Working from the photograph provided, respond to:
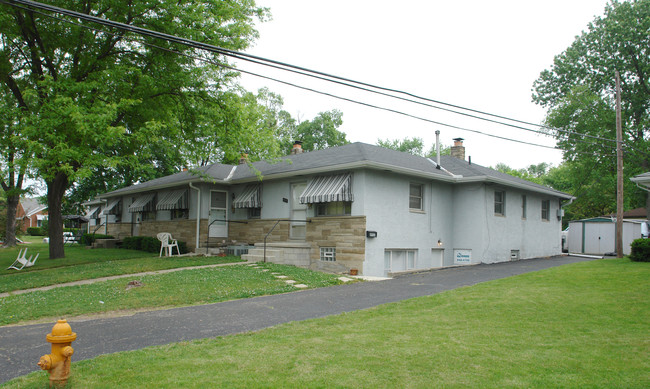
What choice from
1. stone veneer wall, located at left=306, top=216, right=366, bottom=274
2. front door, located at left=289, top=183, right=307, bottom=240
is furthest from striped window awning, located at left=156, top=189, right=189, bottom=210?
stone veneer wall, located at left=306, top=216, right=366, bottom=274

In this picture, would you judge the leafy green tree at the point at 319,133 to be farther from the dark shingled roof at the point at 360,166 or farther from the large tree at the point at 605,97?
the dark shingled roof at the point at 360,166

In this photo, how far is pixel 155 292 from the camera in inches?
394

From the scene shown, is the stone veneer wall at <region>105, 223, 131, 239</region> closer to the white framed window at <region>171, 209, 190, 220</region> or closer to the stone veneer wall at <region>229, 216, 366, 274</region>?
the white framed window at <region>171, 209, 190, 220</region>

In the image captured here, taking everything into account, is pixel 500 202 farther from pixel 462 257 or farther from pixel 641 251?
pixel 641 251

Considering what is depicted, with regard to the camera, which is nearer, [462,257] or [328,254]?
[328,254]

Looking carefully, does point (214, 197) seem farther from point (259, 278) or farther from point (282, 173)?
point (259, 278)

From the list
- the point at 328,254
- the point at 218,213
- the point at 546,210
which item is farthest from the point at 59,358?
the point at 546,210

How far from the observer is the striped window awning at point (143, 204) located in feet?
74.9

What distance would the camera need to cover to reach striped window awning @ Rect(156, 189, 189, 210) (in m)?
20.2

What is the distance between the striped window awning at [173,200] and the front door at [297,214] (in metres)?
6.00

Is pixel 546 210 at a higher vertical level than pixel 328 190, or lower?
lower

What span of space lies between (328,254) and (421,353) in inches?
402

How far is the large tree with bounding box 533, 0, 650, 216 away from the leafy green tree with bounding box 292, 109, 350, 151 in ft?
60.5

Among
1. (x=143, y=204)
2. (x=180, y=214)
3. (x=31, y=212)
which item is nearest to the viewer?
(x=180, y=214)
